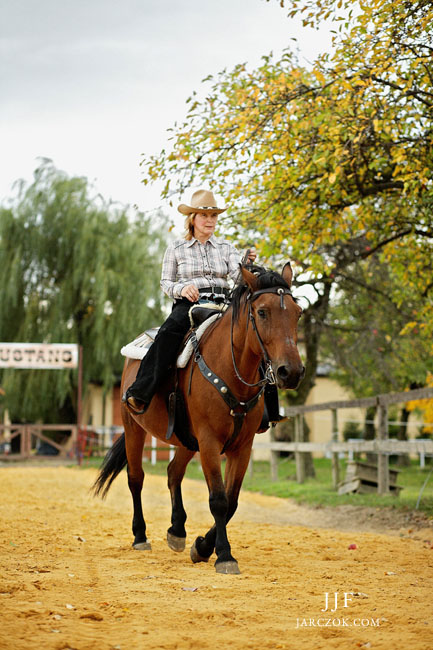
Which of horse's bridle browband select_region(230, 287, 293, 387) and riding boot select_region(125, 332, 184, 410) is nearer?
horse's bridle browband select_region(230, 287, 293, 387)

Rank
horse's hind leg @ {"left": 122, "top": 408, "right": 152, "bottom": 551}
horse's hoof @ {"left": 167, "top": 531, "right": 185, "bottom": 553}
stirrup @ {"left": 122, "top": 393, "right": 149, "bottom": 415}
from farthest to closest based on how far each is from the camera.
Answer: horse's hind leg @ {"left": 122, "top": 408, "right": 152, "bottom": 551} < horse's hoof @ {"left": 167, "top": 531, "right": 185, "bottom": 553} < stirrup @ {"left": 122, "top": 393, "right": 149, "bottom": 415}

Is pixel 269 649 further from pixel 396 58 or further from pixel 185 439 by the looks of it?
pixel 396 58

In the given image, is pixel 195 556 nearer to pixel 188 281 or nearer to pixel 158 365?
pixel 158 365

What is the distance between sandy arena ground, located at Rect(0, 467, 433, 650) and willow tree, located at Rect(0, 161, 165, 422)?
58.7ft

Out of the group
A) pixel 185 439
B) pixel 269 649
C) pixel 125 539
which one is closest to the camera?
pixel 269 649

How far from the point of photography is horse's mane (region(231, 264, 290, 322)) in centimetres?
539

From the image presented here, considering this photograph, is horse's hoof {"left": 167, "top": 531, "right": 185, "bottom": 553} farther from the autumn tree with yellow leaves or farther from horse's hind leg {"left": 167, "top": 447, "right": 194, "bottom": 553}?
the autumn tree with yellow leaves

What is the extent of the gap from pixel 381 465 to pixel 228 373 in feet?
22.0

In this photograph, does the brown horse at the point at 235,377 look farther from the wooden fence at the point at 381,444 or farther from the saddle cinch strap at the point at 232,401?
the wooden fence at the point at 381,444

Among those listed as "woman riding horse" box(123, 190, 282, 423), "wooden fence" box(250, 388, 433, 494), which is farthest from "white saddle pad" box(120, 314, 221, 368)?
"wooden fence" box(250, 388, 433, 494)

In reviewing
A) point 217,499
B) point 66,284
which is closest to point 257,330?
point 217,499

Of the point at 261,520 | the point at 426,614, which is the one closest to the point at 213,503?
the point at 426,614

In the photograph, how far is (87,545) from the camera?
691 cm

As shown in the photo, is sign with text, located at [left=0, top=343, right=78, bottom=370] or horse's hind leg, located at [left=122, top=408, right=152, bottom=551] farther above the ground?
sign with text, located at [left=0, top=343, right=78, bottom=370]
